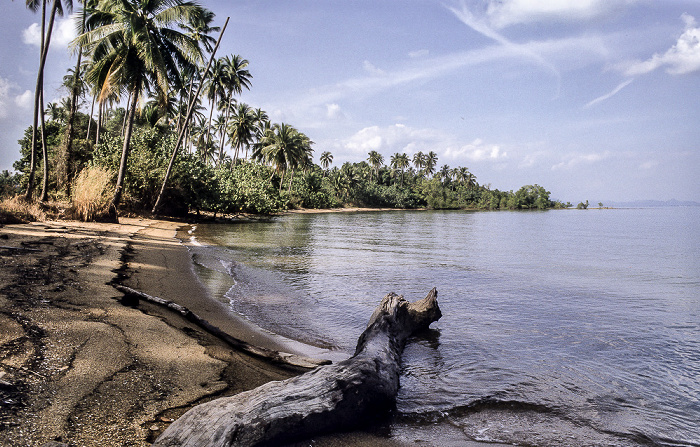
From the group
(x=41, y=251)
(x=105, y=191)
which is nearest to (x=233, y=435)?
(x=41, y=251)

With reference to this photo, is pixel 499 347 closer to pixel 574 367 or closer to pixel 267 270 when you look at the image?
pixel 574 367

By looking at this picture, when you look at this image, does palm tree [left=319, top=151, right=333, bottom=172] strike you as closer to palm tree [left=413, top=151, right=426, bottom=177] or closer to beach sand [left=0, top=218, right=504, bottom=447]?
palm tree [left=413, top=151, right=426, bottom=177]

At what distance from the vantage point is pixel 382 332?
5191 mm

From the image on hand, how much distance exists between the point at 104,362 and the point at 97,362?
0.18 ft

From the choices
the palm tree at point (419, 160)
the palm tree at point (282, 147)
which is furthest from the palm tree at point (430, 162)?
the palm tree at point (282, 147)

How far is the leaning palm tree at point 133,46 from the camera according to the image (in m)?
19.9

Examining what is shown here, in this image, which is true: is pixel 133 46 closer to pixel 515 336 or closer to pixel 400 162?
pixel 515 336

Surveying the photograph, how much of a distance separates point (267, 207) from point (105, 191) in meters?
20.4

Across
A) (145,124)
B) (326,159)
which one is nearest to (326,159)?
(326,159)

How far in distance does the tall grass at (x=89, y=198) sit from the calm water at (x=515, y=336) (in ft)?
20.5

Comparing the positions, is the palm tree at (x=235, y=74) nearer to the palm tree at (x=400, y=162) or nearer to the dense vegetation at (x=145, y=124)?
the dense vegetation at (x=145, y=124)

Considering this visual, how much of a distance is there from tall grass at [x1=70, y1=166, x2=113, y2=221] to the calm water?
6.24 m

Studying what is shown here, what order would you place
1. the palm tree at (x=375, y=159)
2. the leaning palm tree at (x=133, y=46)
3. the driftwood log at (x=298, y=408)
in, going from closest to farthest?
1. the driftwood log at (x=298, y=408)
2. the leaning palm tree at (x=133, y=46)
3. the palm tree at (x=375, y=159)

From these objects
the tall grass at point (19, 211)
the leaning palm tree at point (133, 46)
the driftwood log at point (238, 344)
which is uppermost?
the leaning palm tree at point (133, 46)
